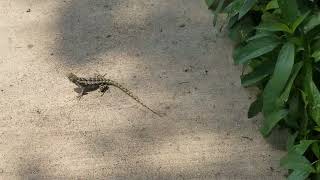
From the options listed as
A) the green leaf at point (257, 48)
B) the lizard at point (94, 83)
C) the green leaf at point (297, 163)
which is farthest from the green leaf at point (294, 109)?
the lizard at point (94, 83)

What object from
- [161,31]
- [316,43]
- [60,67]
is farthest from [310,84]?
[60,67]

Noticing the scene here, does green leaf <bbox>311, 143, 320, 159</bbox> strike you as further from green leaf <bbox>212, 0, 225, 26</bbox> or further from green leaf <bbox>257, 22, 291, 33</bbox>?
green leaf <bbox>212, 0, 225, 26</bbox>

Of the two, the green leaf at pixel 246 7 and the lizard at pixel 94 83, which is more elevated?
the green leaf at pixel 246 7

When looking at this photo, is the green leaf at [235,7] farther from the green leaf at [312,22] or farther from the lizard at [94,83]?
the lizard at [94,83]

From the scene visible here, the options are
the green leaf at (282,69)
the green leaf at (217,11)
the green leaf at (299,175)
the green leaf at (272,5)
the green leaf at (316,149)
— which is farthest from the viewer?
the green leaf at (217,11)

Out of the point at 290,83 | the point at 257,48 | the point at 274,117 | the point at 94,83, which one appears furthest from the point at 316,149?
the point at 94,83

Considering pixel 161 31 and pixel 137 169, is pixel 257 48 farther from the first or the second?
pixel 161 31

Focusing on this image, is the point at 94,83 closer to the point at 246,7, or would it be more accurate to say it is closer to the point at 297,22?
the point at 246,7

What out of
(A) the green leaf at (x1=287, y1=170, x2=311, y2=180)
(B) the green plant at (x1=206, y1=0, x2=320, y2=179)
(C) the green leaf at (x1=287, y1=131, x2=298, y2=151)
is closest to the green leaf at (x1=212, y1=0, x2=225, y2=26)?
(B) the green plant at (x1=206, y1=0, x2=320, y2=179)
